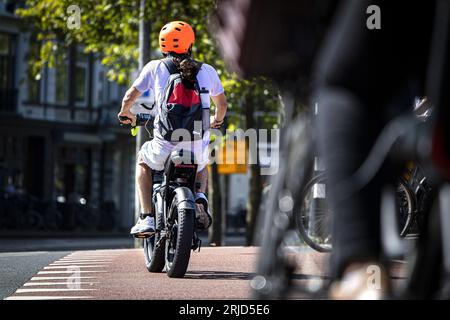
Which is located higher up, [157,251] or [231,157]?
[231,157]

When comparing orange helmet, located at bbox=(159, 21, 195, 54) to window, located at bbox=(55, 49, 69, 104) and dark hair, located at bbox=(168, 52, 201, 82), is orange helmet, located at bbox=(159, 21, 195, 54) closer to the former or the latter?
dark hair, located at bbox=(168, 52, 201, 82)

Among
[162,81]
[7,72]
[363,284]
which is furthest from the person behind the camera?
[7,72]

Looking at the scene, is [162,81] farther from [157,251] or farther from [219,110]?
[157,251]

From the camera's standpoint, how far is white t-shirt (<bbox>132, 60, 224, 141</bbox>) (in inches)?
276

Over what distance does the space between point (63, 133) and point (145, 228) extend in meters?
36.9

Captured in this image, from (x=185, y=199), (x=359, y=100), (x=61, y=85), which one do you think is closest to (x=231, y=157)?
(x=61, y=85)

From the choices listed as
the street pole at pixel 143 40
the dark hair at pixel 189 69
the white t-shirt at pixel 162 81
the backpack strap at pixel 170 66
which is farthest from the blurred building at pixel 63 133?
the dark hair at pixel 189 69

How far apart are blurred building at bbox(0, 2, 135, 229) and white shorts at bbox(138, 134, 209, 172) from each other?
30.8 metres

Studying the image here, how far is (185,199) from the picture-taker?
665cm

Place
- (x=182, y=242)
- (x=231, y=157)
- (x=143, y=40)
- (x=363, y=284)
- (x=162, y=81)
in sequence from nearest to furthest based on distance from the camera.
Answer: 1. (x=363, y=284)
2. (x=182, y=242)
3. (x=162, y=81)
4. (x=143, y=40)
5. (x=231, y=157)

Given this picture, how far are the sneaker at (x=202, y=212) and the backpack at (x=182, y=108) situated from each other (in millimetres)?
377

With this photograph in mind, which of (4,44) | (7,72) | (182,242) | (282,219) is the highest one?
(4,44)
